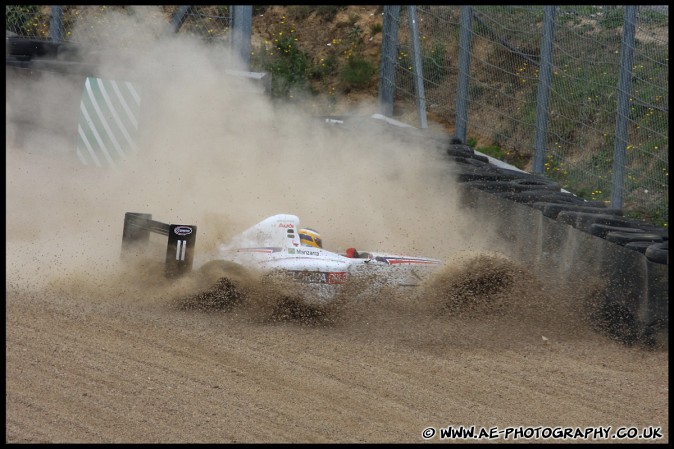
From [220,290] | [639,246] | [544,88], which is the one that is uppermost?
[544,88]

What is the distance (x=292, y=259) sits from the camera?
7.48 meters

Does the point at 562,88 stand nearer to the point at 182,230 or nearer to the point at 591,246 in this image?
the point at 591,246

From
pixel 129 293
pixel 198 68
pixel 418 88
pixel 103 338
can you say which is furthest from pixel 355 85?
pixel 103 338

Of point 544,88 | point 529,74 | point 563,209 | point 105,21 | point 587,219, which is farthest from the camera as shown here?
point 105,21

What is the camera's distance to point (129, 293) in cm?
761

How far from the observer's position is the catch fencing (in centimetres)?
904

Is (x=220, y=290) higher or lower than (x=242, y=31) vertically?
lower

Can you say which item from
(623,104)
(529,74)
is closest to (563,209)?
(623,104)

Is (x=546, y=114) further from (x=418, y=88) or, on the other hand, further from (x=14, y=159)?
(x=14, y=159)

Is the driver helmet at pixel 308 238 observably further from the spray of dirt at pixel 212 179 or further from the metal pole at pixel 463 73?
the metal pole at pixel 463 73

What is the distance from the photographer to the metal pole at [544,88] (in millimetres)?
10523

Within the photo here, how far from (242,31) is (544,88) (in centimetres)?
453

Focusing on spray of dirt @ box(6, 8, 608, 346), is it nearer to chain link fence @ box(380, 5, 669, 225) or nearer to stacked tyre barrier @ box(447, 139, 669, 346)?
stacked tyre barrier @ box(447, 139, 669, 346)

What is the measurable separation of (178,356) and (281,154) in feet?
19.4
